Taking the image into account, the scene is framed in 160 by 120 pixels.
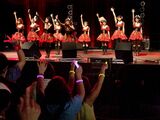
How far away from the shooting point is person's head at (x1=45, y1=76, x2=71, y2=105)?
271 cm

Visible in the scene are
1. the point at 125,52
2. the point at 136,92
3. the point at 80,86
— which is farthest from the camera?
the point at 125,52

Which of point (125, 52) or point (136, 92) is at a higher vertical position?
point (125, 52)

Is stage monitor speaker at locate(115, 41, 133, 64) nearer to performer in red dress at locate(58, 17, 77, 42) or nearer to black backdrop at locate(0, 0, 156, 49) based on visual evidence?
performer in red dress at locate(58, 17, 77, 42)

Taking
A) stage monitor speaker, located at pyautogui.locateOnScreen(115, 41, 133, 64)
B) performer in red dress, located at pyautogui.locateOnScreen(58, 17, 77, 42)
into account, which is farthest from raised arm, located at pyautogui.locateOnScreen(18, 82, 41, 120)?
performer in red dress, located at pyautogui.locateOnScreen(58, 17, 77, 42)

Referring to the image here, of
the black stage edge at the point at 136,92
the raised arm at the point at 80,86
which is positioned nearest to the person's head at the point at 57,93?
the raised arm at the point at 80,86

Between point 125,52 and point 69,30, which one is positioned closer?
point 125,52

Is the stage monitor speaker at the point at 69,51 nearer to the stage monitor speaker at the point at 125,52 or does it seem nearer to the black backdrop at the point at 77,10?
the stage monitor speaker at the point at 125,52

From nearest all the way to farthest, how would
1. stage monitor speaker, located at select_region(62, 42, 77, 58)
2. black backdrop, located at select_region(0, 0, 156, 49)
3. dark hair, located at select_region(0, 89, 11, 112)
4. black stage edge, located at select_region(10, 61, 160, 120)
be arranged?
dark hair, located at select_region(0, 89, 11, 112) → black stage edge, located at select_region(10, 61, 160, 120) → stage monitor speaker, located at select_region(62, 42, 77, 58) → black backdrop, located at select_region(0, 0, 156, 49)

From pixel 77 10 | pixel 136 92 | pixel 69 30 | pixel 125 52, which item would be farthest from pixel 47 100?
pixel 77 10

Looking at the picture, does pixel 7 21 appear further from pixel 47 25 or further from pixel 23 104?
pixel 23 104

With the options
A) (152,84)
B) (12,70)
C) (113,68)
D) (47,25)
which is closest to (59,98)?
(12,70)

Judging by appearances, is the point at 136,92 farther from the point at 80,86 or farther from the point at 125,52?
the point at 125,52

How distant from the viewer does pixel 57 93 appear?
2.73 m

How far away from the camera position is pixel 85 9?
16797mm
